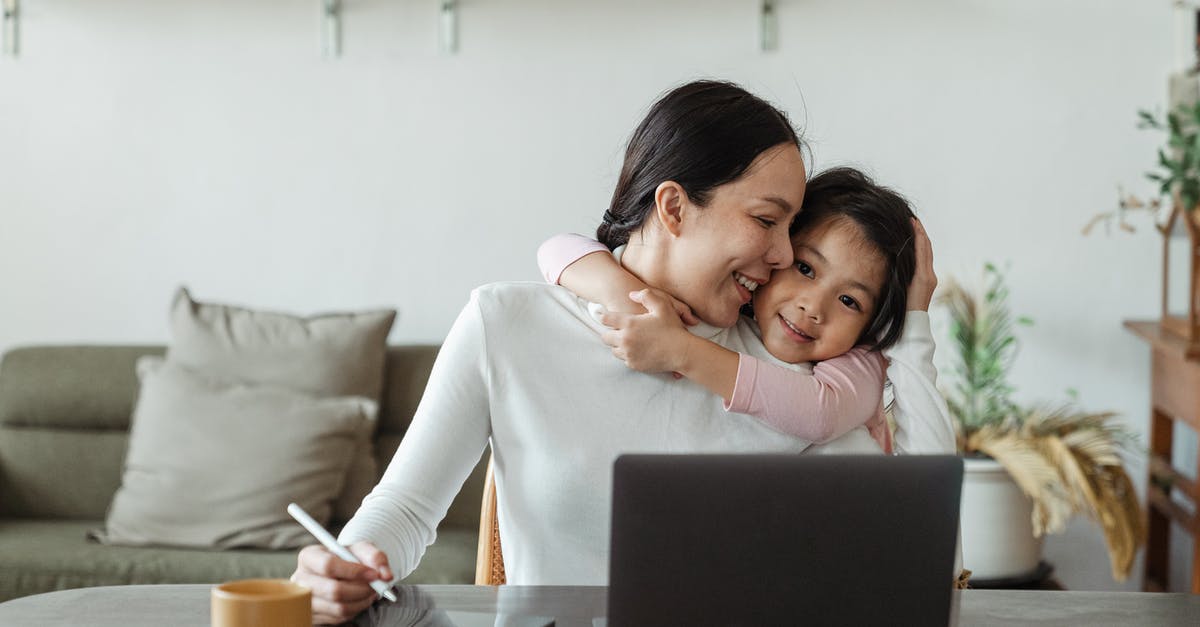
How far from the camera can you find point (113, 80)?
3.16 meters

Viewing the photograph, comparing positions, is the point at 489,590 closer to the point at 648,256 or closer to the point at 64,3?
the point at 648,256

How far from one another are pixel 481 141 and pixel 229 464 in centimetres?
102

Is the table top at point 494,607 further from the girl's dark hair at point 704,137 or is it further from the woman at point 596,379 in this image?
the girl's dark hair at point 704,137

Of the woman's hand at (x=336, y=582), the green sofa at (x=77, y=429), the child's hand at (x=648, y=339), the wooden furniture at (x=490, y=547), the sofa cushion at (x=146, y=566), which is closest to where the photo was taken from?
the woman's hand at (x=336, y=582)

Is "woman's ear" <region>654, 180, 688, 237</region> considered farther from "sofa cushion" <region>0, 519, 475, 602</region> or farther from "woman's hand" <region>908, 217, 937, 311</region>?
"sofa cushion" <region>0, 519, 475, 602</region>

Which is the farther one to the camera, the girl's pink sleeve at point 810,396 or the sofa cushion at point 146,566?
the sofa cushion at point 146,566

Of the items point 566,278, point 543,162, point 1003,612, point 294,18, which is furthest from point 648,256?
point 294,18

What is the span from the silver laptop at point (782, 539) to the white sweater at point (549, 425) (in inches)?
18.1

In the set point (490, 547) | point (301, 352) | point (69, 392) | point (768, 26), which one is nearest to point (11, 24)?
point (69, 392)

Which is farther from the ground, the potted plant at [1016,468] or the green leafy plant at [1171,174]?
the green leafy plant at [1171,174]

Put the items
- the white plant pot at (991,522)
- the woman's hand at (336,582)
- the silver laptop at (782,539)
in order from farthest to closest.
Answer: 1. the white plant pot at (991,522)
2. the woman's hand at (336,582)
3. the silver laptop at (782,539)

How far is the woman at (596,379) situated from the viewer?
4.49 feet

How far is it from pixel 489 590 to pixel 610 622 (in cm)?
32

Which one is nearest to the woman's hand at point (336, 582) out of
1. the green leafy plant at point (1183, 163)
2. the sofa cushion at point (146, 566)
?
the sofa cushion at point (146, 566)
